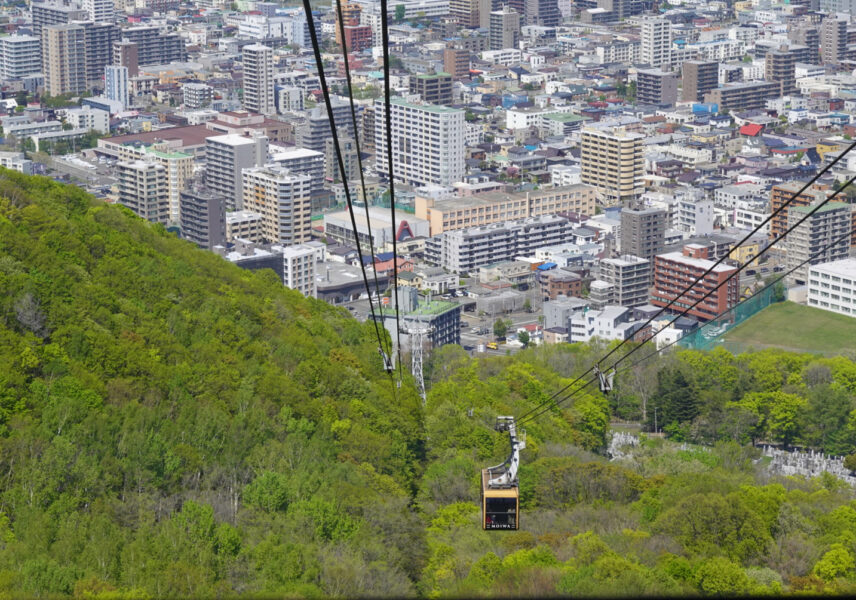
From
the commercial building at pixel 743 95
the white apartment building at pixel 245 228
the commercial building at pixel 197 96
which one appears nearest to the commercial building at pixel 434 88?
the commercial building at pixel 197 96

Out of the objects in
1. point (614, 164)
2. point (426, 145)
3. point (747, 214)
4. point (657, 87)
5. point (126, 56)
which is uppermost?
point (126, 56)

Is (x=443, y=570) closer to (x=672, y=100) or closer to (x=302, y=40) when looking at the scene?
(x=672, y=100)

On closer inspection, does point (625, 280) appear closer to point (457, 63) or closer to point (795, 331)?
point (795, 331)

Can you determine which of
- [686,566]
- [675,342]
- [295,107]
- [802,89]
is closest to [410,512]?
[686,566]

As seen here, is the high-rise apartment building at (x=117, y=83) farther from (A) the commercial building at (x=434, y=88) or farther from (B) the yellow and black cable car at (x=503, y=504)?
(B) the yellow and black cable car at (x=503, y=504)

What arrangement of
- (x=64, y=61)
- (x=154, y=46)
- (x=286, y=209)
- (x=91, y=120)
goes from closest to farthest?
(x=286, y=209), (x=91, y=120), (x=64, y=61), (x=154, y=46)

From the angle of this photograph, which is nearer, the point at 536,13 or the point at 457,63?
the point at 457,63

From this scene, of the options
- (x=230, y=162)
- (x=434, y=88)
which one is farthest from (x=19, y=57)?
(x=230, y=162)
